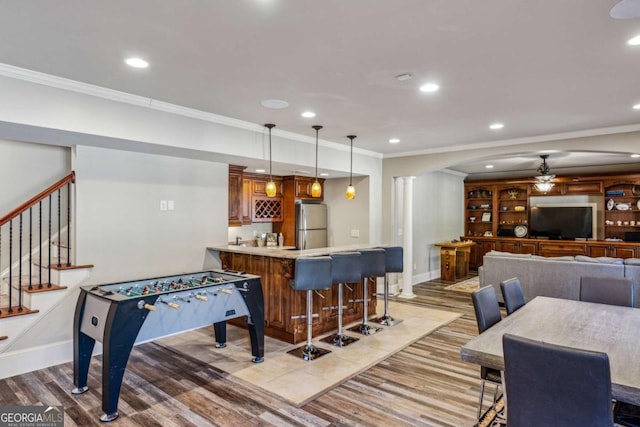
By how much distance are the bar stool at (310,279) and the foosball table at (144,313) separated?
0.41 metres

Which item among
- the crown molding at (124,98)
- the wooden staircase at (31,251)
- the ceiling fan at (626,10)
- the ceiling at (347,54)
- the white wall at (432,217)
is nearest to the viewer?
the ceiling fan at (626,10)

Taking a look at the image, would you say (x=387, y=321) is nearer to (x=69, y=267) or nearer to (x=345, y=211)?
(x=345, y=211)

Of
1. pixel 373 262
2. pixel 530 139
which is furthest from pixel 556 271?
pixel 373 262

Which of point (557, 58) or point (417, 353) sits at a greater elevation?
point (557, 58)

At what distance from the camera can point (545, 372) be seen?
1.58 meters

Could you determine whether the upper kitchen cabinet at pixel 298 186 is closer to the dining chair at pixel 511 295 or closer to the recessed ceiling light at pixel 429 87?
the recessed ceiling light at pixel 429 87

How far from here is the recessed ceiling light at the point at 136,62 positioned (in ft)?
9.03

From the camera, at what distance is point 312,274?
3.88m

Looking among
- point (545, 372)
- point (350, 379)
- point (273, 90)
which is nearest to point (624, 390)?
point (545, 372)

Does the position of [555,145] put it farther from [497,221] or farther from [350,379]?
[497,221]

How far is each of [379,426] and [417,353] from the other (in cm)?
151

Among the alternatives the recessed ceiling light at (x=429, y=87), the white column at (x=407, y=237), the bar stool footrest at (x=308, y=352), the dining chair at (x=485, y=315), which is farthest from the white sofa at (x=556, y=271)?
the recessed ceiling light at (x=429, y=87)

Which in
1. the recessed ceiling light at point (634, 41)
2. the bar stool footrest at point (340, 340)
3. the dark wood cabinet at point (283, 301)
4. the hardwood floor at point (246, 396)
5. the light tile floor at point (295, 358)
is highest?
the recessed ceiling light at point (634, 41)

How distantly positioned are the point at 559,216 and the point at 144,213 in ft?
29.7
